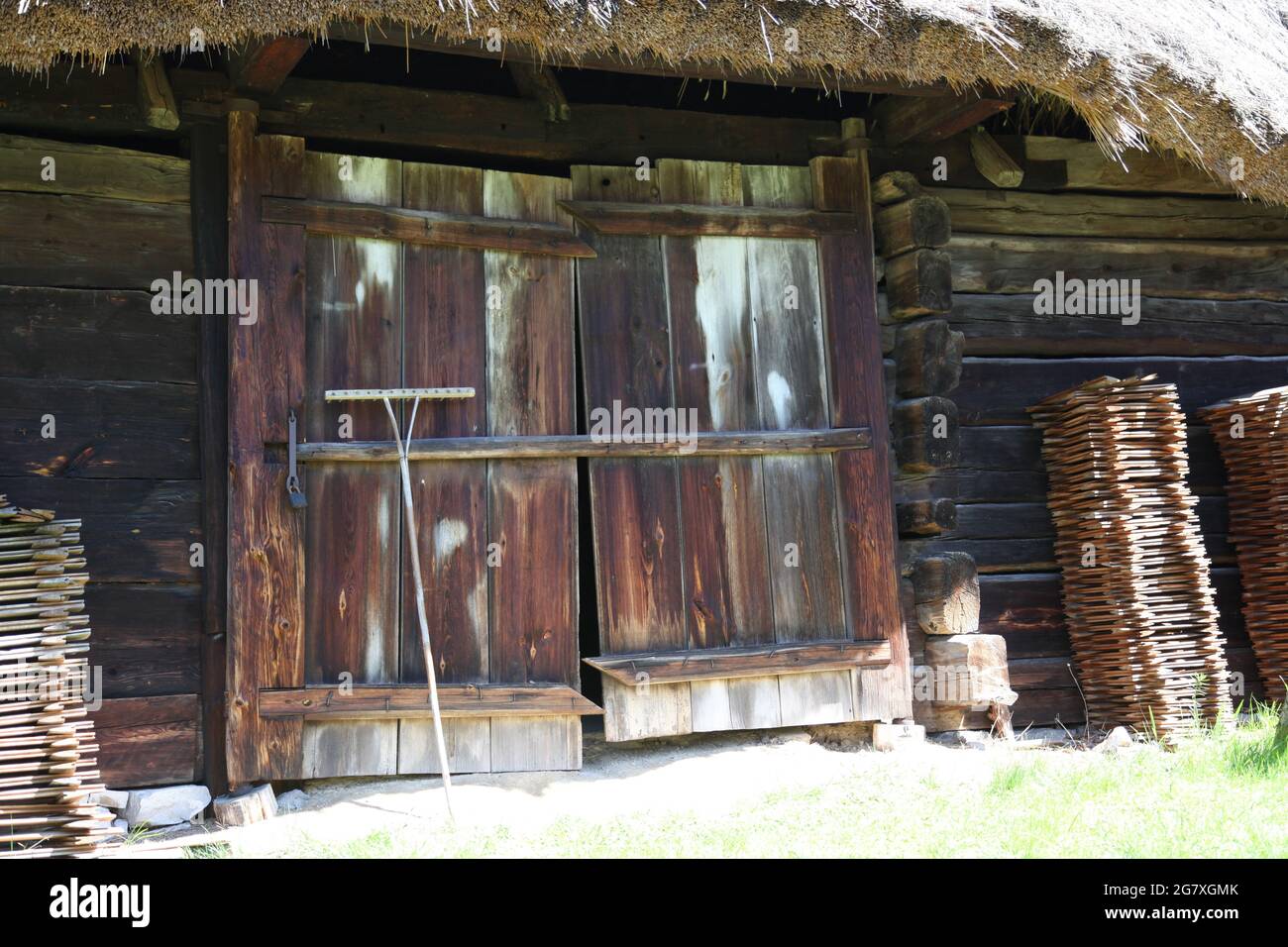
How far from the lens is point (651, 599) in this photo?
454cm

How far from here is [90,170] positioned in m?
4.16

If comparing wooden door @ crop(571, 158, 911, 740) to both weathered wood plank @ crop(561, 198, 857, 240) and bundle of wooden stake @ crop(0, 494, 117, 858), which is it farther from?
bundle of wooden stake @ crop(0, 494, 117, 858)

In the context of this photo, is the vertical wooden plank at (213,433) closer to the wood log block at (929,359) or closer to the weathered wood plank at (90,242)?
the weathered wood plank at (90,242)

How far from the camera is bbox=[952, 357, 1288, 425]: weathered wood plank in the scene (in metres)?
5.34

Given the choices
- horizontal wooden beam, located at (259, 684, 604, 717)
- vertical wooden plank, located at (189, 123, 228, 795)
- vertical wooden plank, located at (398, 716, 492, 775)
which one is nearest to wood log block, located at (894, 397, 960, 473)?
horizontal wooden beam, located at (259, 684, 604, 717)

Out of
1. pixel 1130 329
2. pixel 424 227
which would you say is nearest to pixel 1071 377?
pixel 1130 329

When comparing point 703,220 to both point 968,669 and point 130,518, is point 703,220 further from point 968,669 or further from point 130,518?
point 130,518

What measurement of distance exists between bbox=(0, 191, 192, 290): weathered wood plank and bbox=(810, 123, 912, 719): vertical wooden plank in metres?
2.45

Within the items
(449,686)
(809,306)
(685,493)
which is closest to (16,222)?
(449,686)

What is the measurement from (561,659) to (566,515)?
52 centimetres

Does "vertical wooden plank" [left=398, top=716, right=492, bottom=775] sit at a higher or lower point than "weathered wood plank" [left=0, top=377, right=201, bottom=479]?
lower

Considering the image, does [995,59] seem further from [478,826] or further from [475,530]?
[478,826]

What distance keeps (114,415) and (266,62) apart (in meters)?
1.28

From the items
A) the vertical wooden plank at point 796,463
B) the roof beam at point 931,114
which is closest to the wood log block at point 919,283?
the vertical wooden plank at point 796,463
